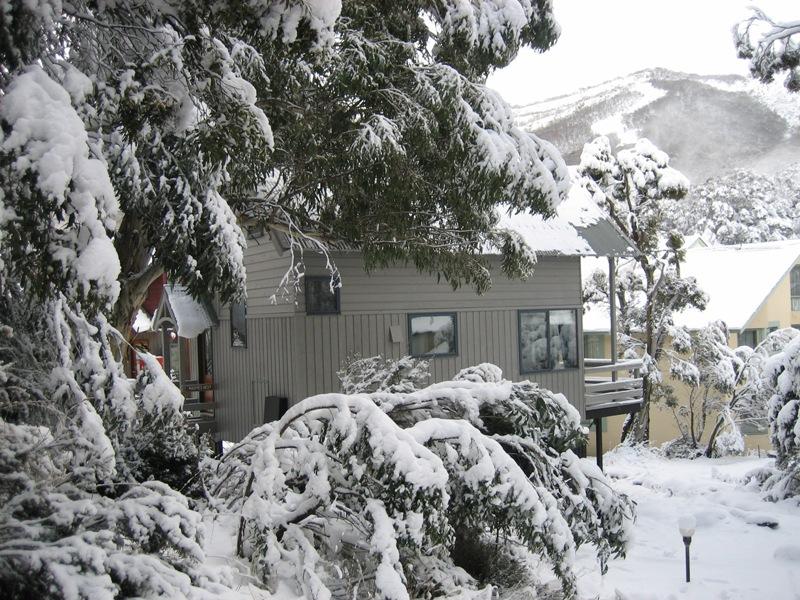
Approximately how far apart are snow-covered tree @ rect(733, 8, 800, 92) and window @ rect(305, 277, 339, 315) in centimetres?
657

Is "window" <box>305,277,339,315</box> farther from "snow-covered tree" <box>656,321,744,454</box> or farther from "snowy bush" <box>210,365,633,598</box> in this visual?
"snow-covered tree" <box>656,321,744,454</box>

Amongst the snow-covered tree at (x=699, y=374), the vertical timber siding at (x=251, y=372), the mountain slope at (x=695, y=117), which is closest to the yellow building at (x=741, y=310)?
the snow-covered tree at (x=699, y=374)

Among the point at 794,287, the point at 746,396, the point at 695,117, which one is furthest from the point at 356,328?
the point at 695,117

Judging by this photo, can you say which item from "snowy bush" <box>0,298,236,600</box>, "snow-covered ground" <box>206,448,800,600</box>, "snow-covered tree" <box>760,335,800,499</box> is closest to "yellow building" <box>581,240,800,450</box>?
"snow-covered ground" <box>206,448,800,600</box>

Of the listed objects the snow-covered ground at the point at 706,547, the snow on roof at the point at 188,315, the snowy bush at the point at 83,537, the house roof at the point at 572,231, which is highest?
the house roof at the point at 572,231

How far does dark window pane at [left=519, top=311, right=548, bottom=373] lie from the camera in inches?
513

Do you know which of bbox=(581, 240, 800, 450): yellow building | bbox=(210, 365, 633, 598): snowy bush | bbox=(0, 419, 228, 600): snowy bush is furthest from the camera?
bbox=(581, 240, 800, 450): yellow building

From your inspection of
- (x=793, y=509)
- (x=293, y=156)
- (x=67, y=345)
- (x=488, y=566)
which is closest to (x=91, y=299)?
(x=67, y=345)

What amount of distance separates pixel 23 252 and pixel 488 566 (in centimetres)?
479

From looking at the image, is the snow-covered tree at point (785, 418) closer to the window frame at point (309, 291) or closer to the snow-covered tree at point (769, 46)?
the snow-covered tree at point (769, 46)

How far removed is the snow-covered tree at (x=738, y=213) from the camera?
45.4 m

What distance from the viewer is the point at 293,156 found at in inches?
317

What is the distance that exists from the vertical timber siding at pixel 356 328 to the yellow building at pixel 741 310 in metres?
10.8

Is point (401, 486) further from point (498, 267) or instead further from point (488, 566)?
point (498, 267)
